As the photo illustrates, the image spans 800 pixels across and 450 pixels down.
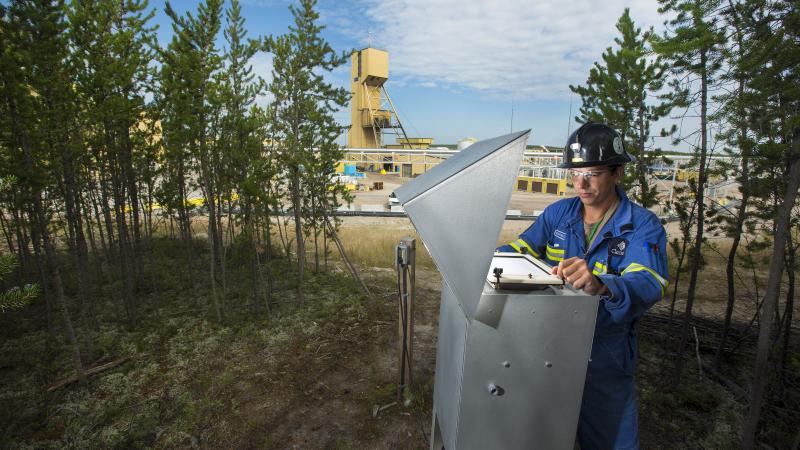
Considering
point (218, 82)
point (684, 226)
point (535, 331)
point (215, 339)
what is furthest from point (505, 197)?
point (215, 339)

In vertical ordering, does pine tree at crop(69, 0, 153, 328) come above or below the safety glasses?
above

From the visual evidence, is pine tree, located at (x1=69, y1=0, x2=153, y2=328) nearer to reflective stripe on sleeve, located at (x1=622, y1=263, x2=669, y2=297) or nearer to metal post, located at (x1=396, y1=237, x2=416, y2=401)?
metal post, located at (x1=396, y1=237, x2=416, y2=401)

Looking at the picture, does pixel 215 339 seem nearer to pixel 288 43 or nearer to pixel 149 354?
pixel 149 354

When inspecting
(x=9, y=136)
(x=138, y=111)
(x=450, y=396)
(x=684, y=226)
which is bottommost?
(x=450, y=396)

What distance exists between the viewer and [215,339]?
25.0ft

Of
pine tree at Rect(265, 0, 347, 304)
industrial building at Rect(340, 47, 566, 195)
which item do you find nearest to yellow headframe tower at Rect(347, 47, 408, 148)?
industrial building at Rect(340, 47, 566, 195)

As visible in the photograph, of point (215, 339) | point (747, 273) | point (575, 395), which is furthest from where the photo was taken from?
point (747, 273)

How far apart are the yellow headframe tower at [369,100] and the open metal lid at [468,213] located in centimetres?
4278

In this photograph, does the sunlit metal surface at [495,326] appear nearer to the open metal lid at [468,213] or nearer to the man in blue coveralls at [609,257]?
the open metal lid at [468,213]

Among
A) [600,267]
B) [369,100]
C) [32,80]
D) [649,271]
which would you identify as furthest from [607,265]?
[369,100]

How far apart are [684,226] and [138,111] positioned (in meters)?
10.7

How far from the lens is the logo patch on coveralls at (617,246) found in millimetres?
2217

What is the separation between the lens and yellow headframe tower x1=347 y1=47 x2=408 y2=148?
43.2m

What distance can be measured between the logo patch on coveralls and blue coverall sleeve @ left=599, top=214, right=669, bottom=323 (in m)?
0.04
